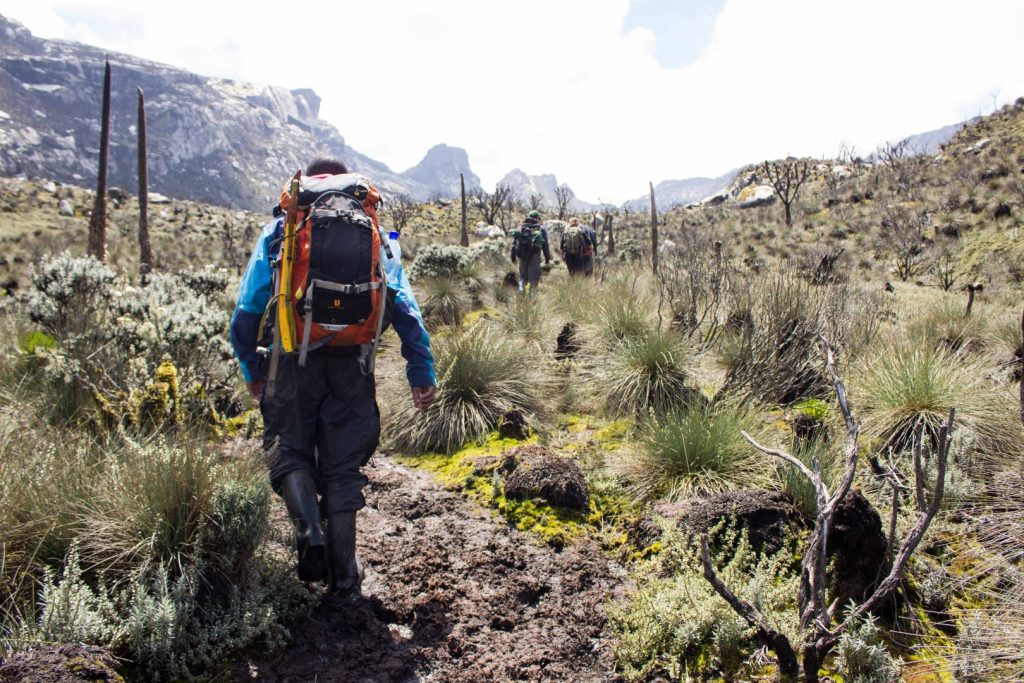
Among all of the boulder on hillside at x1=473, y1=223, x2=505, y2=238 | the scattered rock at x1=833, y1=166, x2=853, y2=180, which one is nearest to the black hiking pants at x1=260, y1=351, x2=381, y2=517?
the boulder on hillside at x1=473, y1=223, x2=505, y2=238

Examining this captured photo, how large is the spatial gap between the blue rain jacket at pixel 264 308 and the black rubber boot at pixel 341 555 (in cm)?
73

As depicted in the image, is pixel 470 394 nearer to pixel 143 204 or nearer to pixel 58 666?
pixel 58 666

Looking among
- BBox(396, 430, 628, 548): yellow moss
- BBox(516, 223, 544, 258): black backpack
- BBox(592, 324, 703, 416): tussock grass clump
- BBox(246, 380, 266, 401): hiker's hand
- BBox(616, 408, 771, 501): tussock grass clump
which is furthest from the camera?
BBox(516, 223, 544, 258): black backpack

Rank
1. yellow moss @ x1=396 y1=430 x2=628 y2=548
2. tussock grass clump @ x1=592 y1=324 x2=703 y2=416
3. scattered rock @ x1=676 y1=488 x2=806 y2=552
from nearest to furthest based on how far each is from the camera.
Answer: scattered rock @ x1=676 y1=488 x2=806 y2=552, yellow moss @ x1=396 y1=430 x2=628 y2=548, tussock grass clump @ x1=592 y1=324 x2=703 y2=416

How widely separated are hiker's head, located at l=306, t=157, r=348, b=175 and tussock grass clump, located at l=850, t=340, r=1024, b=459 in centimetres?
366

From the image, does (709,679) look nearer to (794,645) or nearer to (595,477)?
(794,645)

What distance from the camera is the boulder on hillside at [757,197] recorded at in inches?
1475

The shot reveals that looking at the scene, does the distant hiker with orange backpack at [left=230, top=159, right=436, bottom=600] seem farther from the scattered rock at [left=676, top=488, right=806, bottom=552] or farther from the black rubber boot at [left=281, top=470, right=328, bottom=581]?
the scattered rock at [left=676, top=488, right=806, bottom=552]

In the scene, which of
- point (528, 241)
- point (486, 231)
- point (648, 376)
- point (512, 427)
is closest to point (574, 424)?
point (512, 427)

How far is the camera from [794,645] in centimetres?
227

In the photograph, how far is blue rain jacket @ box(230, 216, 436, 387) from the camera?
9.06ft

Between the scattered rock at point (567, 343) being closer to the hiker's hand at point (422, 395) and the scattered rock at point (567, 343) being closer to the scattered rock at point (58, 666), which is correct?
the hiker's hand at point (422, 395)

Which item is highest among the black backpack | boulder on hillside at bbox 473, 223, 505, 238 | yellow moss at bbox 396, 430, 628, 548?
boulder on hillside at bbox 473, 223, 505, 238

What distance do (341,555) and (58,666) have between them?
3.87 feet
